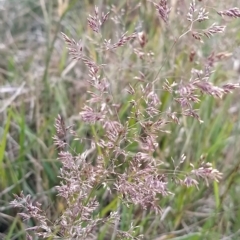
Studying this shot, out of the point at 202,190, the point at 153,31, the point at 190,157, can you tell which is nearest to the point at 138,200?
the point at 202,190

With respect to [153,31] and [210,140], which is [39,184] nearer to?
[210,140]

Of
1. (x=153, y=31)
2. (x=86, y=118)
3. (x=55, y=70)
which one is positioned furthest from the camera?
(x=153, y=31)

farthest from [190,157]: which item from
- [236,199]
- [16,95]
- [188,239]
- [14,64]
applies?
[14,64]

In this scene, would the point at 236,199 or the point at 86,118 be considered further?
the point at 236,199

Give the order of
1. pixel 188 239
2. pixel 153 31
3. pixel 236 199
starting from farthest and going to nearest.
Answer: pixel 153 31, pixel 236 199, pixel 188 239

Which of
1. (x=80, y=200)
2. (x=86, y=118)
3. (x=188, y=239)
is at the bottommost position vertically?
(x=188, y=239)

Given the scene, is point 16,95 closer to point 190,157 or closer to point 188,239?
point 190,157

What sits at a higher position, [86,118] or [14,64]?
[86,118]
